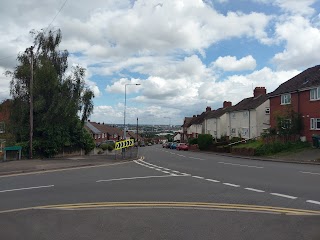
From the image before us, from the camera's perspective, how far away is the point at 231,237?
6.23 m

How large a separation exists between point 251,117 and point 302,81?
1358 cm

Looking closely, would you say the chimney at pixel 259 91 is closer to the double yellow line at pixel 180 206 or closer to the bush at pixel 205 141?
the bush at pixel 205 141

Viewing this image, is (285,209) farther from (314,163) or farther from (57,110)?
(57,110)

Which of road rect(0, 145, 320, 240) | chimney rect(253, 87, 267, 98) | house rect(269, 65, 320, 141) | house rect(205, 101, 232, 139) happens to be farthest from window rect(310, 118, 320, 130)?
house rect(205, 101, 232, 139)

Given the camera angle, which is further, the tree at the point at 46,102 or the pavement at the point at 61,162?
the tree at the point at 46,102

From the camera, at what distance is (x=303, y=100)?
115 ft

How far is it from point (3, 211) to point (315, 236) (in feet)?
22.3

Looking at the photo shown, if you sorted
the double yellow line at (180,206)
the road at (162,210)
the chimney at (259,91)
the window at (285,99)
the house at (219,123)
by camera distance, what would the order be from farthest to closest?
1. the house at (219,123)
2. the chimney at (259,91)
3. the window at (285,99)
4. the double yellow line at (180,206)
5. the road at (162,210)

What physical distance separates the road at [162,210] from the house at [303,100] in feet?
71.8

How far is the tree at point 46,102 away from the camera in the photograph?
3042 cm

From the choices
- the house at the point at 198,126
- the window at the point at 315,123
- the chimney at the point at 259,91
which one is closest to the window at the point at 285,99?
the window at the point at 315,123

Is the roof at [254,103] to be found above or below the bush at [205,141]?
above

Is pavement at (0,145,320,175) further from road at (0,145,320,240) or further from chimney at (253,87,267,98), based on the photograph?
chimney at (253,87,267,98)

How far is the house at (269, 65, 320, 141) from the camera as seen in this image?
33062 mm
